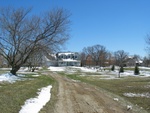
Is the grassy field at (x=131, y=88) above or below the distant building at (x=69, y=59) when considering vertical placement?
below

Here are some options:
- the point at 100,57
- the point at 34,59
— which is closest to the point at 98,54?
the point at 100,57

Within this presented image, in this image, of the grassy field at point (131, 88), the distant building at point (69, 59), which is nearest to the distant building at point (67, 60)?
the distant building at point (69, 59)

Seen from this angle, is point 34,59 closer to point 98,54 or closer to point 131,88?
point 131,88

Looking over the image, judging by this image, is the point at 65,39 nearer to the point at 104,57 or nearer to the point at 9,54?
the point at 9,54

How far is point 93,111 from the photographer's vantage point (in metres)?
11.5

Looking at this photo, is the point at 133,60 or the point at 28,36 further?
the point at 133,60

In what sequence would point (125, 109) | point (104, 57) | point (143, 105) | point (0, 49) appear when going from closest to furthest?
point (125, 109)
point (143, 105)
point (0, 49)
point (104, 57)

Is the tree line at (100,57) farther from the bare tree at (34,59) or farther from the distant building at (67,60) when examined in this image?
the bare tree at (34,59)

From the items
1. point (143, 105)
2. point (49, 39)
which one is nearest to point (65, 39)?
point (49, 39)

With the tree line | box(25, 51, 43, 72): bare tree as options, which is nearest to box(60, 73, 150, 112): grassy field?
box(25, 51, 43, 72): bare tree

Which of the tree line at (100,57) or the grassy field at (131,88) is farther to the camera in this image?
the tree line at (100,57)

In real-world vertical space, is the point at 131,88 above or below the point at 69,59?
below

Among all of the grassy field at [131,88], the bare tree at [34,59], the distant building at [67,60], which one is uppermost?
the distant building at [67,60]

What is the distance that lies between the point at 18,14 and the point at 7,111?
31285 mm
